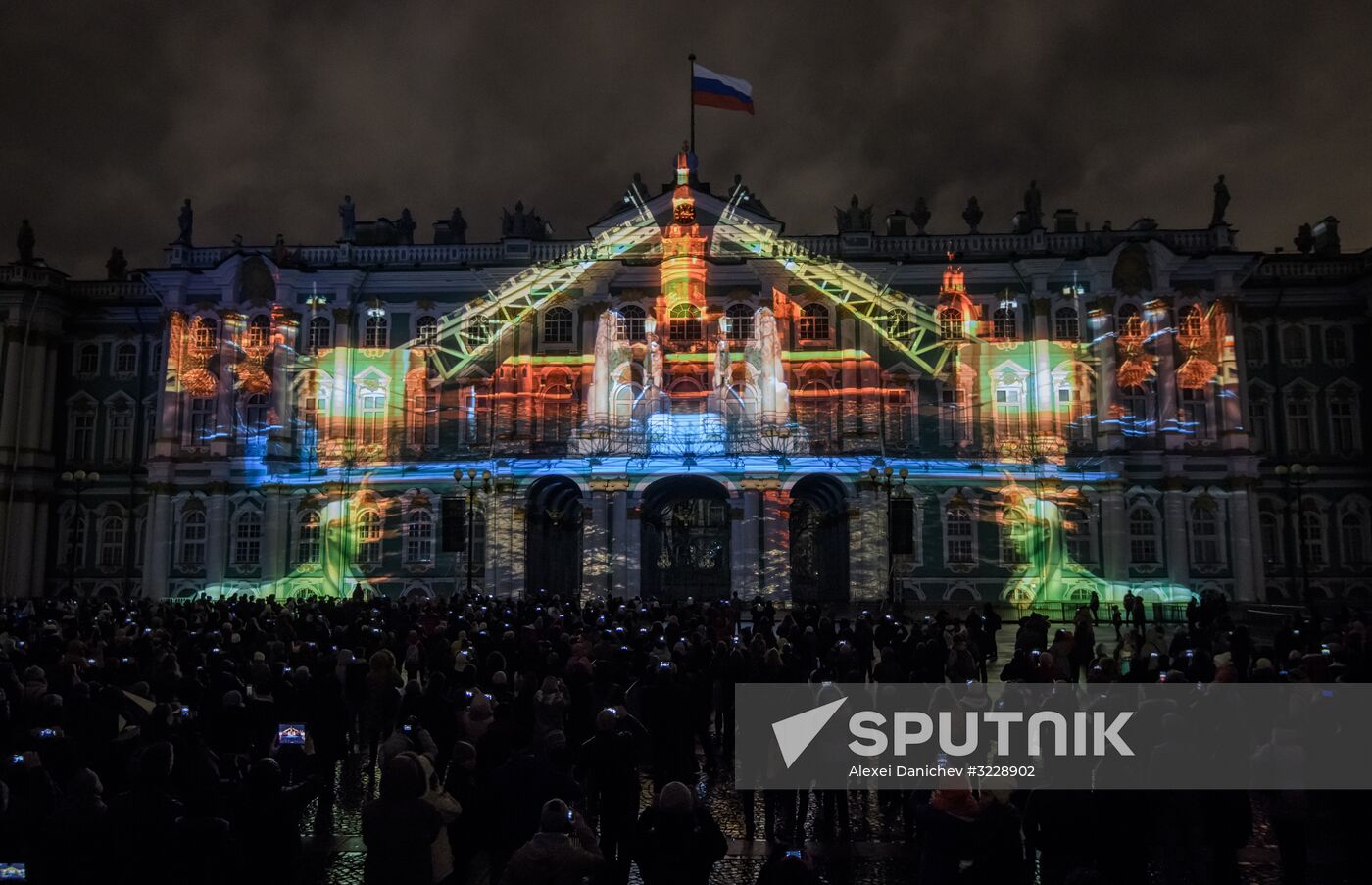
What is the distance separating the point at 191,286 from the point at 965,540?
36.0 m

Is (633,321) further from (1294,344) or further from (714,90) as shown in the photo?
(1294,344)

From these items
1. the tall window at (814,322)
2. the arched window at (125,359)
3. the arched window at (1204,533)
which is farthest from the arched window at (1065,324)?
the arched window at (125,359)

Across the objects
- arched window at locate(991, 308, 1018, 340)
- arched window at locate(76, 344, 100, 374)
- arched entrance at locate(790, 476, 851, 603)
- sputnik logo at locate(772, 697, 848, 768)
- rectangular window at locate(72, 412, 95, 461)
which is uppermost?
arched window at locate(991, 308, 1018, 340)

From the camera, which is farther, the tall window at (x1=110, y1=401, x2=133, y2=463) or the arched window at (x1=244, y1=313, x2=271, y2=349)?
the tall window at (x1=110, y1=401, x2=133, y2=463)

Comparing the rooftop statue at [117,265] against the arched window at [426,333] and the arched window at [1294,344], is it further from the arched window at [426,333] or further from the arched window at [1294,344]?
the arched window at [1294,344]

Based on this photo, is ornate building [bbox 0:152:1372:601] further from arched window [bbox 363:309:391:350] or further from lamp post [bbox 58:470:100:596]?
lamp post [bbox 58:470:100:596]

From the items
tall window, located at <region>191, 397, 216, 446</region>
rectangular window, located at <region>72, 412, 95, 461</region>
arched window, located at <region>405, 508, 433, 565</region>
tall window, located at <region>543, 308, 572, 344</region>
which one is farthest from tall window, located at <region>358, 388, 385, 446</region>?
rectangular window, located at <region>72, 412, 95, 461</region>

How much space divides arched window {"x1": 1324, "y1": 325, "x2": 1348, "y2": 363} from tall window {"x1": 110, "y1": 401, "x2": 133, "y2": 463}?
2226 inches

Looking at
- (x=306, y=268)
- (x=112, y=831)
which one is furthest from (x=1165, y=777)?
A: (x=306, y=268)

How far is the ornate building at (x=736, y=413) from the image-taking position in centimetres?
4353

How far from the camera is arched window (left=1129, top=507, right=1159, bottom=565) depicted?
4425 cm

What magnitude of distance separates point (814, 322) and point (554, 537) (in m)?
14.8

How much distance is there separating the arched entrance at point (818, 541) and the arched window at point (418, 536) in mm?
15577

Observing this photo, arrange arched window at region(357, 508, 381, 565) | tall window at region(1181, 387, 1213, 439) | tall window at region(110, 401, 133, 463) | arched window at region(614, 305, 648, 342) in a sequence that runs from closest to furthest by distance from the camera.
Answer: tall window at region(1181, 387, 1213, 439) → arched window at region(357, 508, 381, 565) → arched window at region(614, 305, 648, 342) → tall window at region(110, 401, 133, 463)
